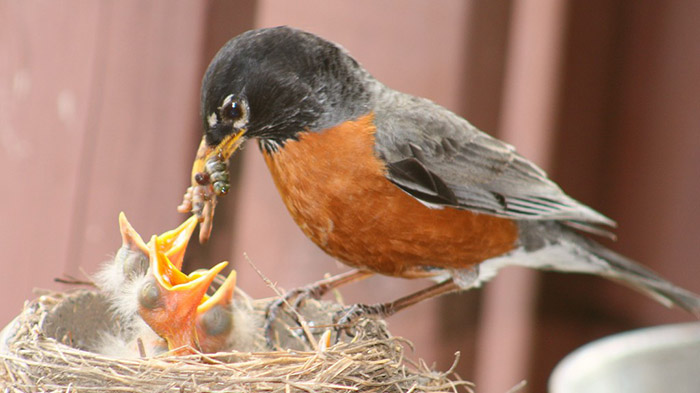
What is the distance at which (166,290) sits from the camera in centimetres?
172

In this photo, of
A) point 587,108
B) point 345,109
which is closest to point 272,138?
point 345,109

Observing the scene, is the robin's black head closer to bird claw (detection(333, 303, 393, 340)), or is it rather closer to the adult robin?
the adult robin

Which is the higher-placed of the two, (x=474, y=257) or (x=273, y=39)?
(x=273, y=39)

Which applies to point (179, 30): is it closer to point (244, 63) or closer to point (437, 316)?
point (244, 63)

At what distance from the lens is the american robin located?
5.56 feet

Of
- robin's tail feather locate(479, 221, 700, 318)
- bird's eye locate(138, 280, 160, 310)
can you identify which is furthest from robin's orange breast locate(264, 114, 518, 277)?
robin's tail feather locate(479, 221, 700, 318)

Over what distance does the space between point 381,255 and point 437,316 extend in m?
1.44

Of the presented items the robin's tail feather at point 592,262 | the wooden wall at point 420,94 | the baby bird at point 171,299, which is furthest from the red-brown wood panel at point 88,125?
the robin's tail feather at point 592,262

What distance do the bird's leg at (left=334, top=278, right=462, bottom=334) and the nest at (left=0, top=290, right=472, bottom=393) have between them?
97mm

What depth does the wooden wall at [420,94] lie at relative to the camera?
2111mm

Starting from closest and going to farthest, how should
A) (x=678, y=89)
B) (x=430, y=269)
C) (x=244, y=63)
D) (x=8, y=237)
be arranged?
(x=244, y=63), (x=430, y=269), (x=8, y=237), (x=678, y=89)

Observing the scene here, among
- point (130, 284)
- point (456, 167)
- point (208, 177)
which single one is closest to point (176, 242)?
point (130, 284)

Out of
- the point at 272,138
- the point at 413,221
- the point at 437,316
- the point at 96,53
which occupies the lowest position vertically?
the point at 437,316

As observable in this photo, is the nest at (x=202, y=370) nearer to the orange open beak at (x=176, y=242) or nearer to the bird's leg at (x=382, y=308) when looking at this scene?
the bird's leg at (x=382, y=308)
